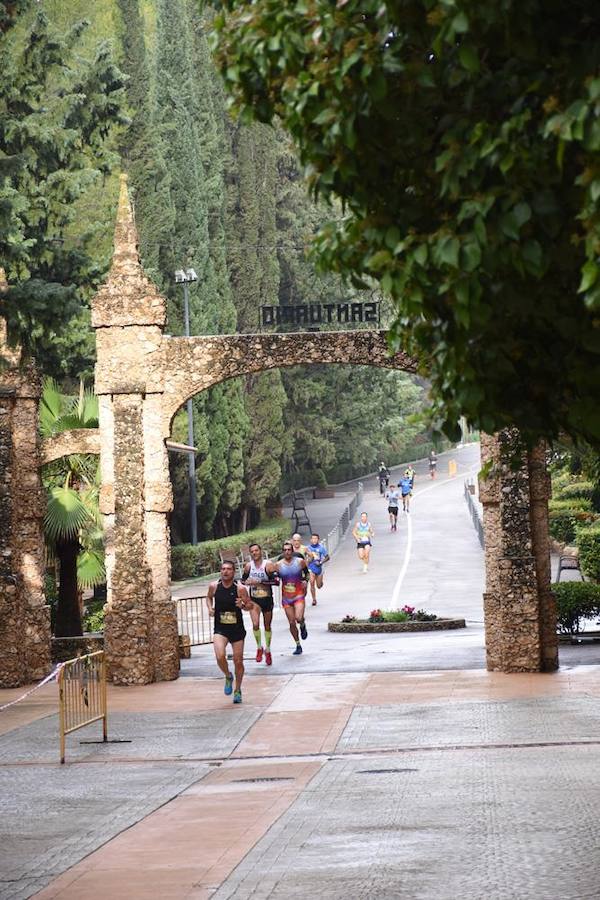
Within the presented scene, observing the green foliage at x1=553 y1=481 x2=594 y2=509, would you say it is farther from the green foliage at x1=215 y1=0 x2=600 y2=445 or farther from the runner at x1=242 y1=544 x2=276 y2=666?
the green foliage at x1=215 y1=0 x2=600 y2=445

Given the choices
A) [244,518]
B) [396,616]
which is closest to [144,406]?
[396,616]

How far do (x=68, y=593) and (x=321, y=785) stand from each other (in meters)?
15.1

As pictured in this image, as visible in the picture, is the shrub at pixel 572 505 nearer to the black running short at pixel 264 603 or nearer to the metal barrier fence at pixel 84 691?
the black running short at pixel 264 603

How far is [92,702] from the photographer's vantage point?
18469 mm

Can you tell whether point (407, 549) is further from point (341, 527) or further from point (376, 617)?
point (376, 617)

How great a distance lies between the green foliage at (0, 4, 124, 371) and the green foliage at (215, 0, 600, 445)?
8.77m

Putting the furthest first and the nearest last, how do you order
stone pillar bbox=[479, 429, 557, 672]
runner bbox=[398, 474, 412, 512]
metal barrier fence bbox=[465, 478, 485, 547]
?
runner bbox=[398, 474, 412, 512]
metal barrier fence bbox=[465, 478, 485, 547]
stone pillar bbox=[479, 429, 557, 672]

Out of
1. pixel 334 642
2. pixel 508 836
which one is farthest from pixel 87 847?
pixel 334 642

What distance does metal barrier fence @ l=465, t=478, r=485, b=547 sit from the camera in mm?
52956

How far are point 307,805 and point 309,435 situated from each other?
51725 millimetres

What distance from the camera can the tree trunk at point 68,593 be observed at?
27797mm

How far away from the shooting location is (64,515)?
87.9 ft

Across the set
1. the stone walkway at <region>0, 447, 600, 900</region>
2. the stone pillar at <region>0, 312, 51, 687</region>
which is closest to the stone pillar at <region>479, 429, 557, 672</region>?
the stone walkway at <region>0, 447, 600, 900</region>

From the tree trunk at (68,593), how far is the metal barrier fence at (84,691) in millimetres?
9250
